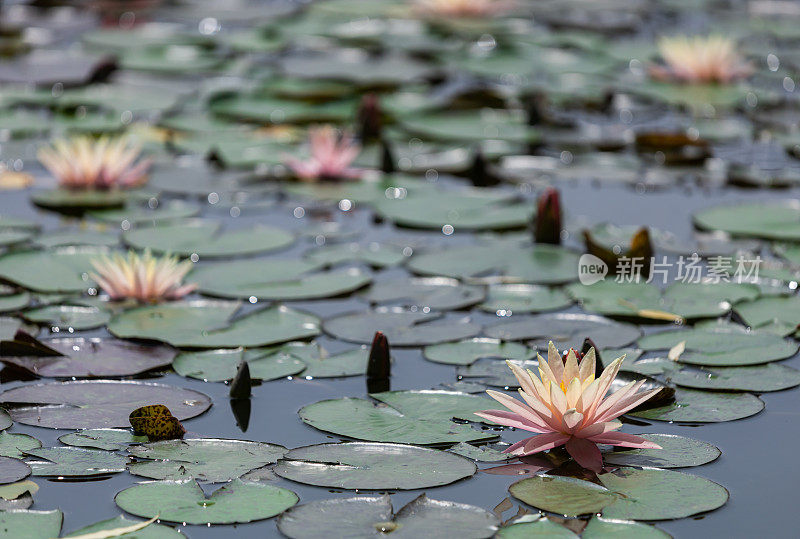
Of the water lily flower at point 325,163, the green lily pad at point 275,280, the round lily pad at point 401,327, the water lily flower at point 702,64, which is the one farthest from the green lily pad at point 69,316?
the water lily flower at point 702,64

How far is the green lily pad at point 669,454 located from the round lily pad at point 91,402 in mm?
1094

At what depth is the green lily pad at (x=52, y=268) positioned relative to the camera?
4.05m

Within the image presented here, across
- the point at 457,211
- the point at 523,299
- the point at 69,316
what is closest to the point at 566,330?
the point at 523,299

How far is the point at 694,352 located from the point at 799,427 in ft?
1.58

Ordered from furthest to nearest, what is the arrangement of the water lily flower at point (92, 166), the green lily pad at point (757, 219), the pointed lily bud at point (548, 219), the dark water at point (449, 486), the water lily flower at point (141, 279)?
the water lily flower at point (92, 166), the green lily pad at point (757, 219), the pointed lily bud at point (548, 219), the water lily flower at point (141, 279), the dark water at point (449, 486)

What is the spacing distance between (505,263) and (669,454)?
1464mm

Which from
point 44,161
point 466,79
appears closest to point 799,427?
point 44,161

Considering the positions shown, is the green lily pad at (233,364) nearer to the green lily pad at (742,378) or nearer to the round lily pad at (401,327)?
the round lily pad at (401,327)

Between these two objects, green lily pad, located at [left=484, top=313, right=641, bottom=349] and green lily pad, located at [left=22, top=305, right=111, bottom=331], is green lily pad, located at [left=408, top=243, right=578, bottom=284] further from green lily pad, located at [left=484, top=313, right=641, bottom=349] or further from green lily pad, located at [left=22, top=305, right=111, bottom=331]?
green lily pad, located at [left=22, top=305, right=111, bottom=331]

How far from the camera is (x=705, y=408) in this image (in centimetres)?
326

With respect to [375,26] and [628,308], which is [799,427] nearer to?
[628,308]

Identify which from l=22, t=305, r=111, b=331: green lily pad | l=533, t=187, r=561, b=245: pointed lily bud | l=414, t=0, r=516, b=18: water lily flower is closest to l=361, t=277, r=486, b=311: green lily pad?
l=533, t=187, r=561, b=245: pointed lily bud

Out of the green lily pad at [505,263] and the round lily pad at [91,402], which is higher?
the green lily pad at [505,263]

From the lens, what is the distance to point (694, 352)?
360 cm
